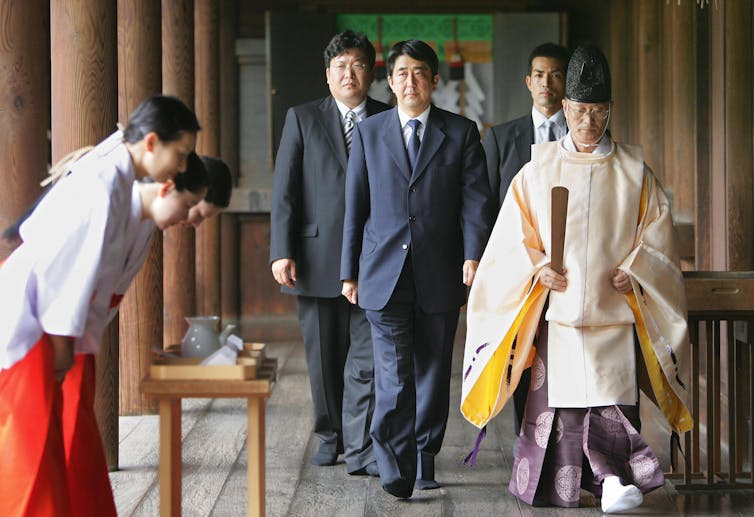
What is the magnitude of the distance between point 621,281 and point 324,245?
127 centimetres

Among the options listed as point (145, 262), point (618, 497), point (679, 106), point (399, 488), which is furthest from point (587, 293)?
point (679, 106)

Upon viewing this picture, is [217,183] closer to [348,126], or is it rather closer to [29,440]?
[29,440]

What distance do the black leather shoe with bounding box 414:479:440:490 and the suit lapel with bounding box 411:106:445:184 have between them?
111cm

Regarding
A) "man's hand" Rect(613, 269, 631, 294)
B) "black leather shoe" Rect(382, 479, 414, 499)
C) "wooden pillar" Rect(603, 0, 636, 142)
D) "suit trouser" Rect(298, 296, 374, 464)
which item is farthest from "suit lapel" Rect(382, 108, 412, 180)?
"wooden pillar" Rect(603, 0, 636, 142)

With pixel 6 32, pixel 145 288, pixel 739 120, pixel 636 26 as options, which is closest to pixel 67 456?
pixel 6 32

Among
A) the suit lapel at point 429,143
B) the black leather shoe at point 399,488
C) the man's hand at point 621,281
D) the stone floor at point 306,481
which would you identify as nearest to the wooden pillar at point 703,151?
the stone floor at point 306,481

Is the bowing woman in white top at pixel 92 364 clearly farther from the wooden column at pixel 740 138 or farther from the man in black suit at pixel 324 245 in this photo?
the wooden column at pixel 740 138

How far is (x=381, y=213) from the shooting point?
4109 millimetres

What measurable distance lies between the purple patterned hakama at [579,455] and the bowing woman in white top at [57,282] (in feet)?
6.03

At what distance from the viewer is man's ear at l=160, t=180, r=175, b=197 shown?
2707 mm

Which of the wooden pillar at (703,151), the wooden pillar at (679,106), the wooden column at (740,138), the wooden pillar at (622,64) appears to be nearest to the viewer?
the wooden column at (740,138)

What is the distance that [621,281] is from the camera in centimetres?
385

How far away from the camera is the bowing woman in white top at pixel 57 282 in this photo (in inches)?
100

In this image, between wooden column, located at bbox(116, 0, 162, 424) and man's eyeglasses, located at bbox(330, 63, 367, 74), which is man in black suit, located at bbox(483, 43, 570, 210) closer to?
man's eyeglasses, located at bbox(330, 63, 367, 74)
